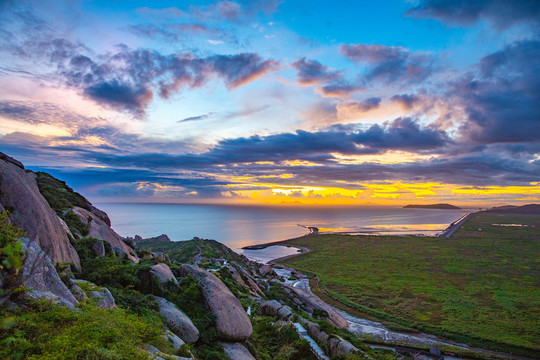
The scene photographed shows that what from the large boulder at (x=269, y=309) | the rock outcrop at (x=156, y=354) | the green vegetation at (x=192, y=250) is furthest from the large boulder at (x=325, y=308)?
the rock outcrop at (x=156, y=354)

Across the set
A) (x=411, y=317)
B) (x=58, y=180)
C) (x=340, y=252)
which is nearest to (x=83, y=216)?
(x=58, y=180)

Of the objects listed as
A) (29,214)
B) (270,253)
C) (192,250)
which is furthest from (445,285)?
(29,214)

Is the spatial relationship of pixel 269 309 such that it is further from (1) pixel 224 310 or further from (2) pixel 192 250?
(2) pixel 192 250

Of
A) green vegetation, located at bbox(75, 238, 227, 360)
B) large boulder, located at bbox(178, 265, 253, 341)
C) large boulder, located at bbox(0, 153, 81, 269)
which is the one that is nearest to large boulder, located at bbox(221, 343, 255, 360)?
large boulder, located at bbox(178, 265, 253, 341)

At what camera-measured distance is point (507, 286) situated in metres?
56.6

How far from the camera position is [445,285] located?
58.2m

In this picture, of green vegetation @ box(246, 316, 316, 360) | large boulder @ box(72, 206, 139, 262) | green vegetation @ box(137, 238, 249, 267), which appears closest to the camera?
green vegetation @ box(246, 316, 316, 360)

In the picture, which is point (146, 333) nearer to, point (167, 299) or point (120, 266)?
point (167, 299)

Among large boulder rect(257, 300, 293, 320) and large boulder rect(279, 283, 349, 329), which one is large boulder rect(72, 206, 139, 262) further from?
large boulder rect(279, 283, 349, 329)

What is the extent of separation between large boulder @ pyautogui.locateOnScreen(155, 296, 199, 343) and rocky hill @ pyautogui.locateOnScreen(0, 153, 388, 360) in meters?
0.05

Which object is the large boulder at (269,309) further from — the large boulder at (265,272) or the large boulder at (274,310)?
the large boulder at (265,272)

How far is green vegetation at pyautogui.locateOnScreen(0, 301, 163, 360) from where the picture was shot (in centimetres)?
646

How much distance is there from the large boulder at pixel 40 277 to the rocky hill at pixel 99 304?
3 cm

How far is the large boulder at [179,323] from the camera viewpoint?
44.2ft
